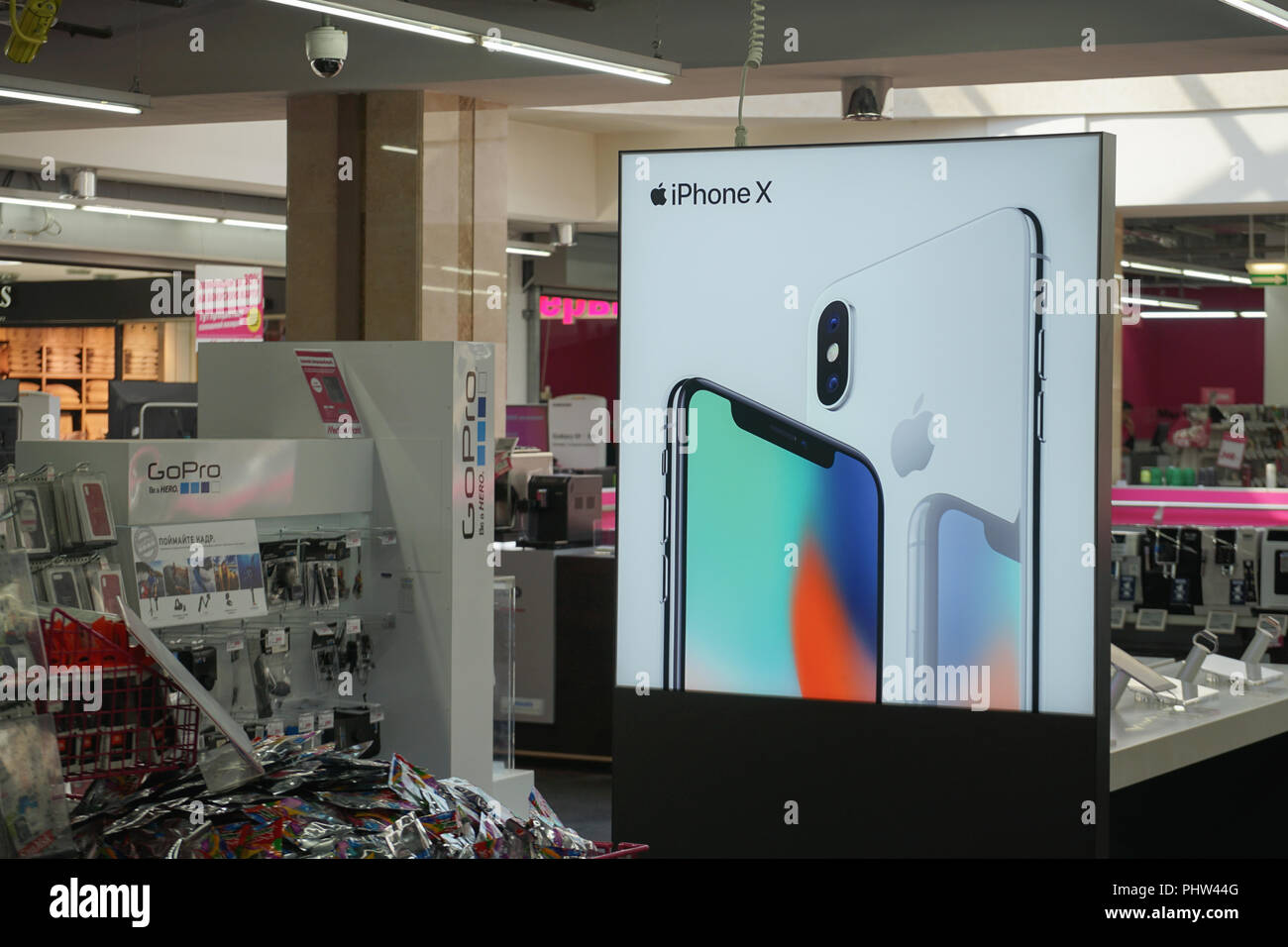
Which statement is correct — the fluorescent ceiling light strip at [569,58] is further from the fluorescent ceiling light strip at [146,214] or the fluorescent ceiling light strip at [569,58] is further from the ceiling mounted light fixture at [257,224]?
the ceiling mounted light fixture at [257,224]

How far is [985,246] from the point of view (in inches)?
112

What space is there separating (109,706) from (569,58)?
514 cm

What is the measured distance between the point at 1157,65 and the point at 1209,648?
4649 mm

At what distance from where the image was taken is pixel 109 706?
100 inches

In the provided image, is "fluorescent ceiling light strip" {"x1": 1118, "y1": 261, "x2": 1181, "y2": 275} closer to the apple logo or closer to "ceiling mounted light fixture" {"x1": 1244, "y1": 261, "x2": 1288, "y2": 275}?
"ceiling mounted light fixture" {"x1": 1244, "y1": 261, "x2": 1288, "y2": 275}

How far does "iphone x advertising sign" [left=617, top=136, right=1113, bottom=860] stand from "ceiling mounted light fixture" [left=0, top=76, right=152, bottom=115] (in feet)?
17.2

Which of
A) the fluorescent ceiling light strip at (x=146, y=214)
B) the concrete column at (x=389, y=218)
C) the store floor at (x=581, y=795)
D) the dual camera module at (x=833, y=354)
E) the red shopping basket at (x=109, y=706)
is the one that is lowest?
the store floor at (x=581, y=795)

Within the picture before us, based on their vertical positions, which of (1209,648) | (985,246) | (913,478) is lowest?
(1209,648)

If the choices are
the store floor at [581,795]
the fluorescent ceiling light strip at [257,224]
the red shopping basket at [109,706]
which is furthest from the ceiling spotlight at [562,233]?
the red shopping basket at [109,706]

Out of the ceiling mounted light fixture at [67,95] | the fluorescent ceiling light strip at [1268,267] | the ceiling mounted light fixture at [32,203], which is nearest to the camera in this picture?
the ceiling mounted light fixture at [67,95]

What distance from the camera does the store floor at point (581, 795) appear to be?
629cm

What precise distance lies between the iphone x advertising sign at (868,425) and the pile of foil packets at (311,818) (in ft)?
2.74
